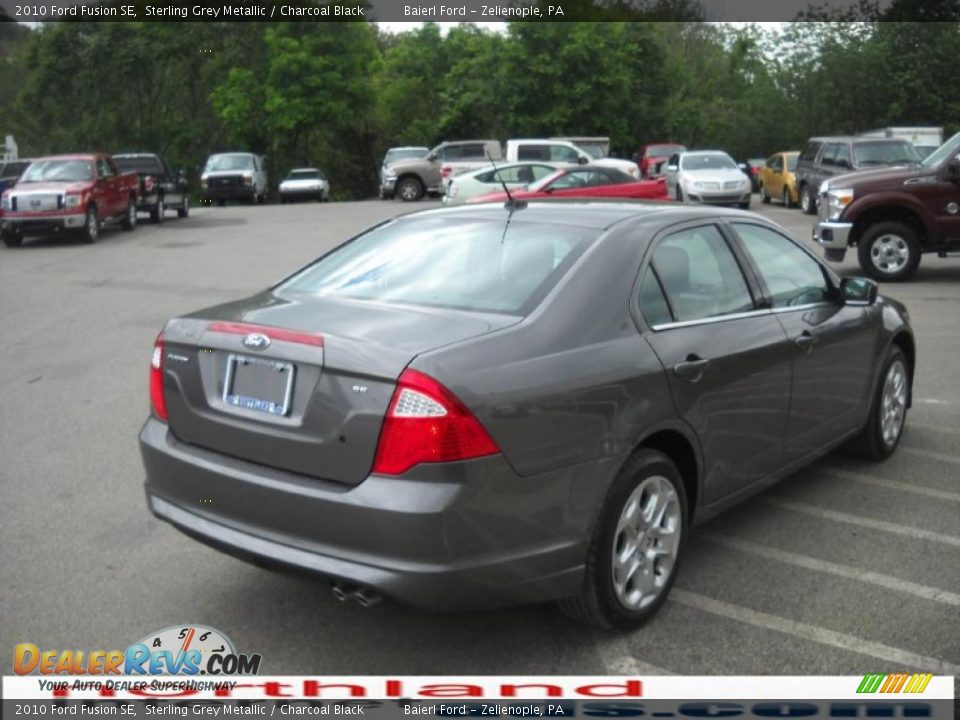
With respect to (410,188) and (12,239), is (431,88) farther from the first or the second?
(12,239)

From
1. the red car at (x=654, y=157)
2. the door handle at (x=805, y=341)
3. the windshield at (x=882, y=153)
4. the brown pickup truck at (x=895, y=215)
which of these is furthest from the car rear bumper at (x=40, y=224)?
the red car at (x=654, y=157)

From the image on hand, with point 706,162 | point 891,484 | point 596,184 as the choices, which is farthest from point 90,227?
point 891,484

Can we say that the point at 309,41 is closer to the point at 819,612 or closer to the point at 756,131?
the point at 756,131

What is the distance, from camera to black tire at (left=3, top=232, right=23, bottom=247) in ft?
67.4

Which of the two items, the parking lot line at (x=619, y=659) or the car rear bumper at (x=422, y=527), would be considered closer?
the car rear bumper at (x=422, y=527)

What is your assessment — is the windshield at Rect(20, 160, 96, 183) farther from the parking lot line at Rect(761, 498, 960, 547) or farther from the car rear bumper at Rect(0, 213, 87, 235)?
the parking lot line at Rect(761, 498, 960, 547)

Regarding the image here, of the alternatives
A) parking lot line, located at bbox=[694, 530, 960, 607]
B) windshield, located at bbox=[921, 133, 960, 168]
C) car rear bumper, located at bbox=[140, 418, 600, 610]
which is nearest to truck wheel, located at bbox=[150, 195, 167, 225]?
windshield, located at bbox=[921, 133, 960, 168]

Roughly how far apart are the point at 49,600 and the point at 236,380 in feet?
4.38

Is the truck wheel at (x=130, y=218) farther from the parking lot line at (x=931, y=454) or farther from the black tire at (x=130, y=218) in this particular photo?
the parking lot line at (x=931, y=454)

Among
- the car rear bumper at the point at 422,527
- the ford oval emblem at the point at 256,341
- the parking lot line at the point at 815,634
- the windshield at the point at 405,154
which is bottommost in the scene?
the parking lot line at the point at 815,634

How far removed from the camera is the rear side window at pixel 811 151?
25.6m

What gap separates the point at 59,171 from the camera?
846 inches

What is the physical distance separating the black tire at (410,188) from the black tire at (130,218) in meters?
12.6

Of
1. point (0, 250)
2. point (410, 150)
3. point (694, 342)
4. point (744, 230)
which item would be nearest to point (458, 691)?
point (694, 342)
